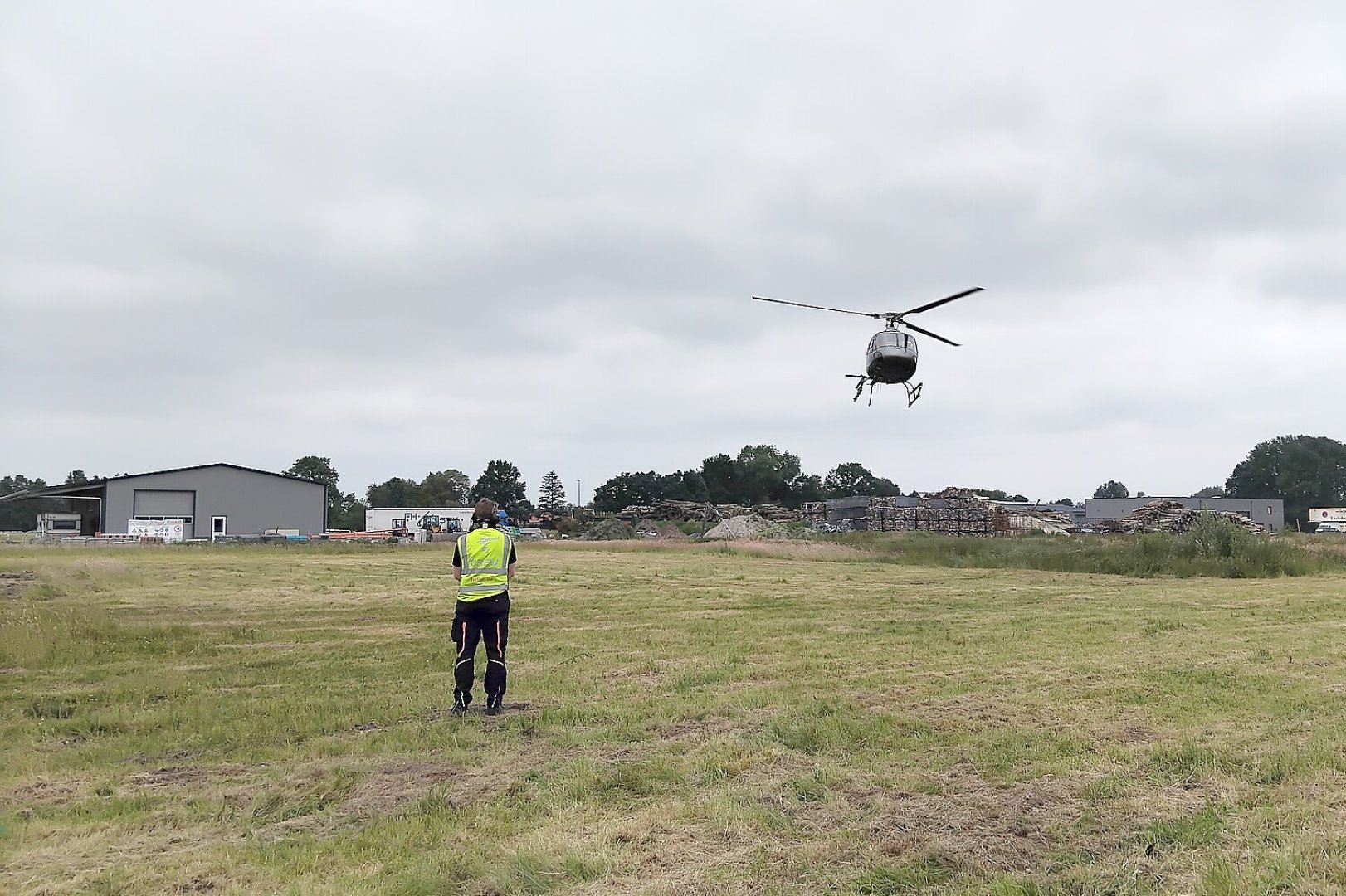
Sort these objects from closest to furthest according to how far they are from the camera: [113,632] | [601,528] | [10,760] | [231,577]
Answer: [10,760] → [113,632] → [231,577] → [601,528]

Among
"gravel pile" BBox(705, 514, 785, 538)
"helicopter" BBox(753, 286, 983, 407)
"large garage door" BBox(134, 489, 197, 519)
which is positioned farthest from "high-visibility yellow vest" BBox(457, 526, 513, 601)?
"large garage door" BBox(134, 489, 197, 519)

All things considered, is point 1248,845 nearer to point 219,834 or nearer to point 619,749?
point 619,749

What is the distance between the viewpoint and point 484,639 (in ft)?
31.6

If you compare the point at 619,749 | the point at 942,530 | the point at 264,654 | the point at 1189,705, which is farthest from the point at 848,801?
the point at 942,530

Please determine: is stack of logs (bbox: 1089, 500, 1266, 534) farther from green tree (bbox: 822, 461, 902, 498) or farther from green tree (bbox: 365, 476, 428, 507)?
green tree (bbox: 365, 476, 428, 507)

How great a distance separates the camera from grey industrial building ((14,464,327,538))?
69.3 m

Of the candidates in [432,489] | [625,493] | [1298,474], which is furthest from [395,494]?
[1298,474]

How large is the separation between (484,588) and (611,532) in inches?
2760

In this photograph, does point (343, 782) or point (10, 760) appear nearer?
point (343, 782)

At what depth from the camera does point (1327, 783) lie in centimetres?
617

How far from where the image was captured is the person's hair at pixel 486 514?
9.61m

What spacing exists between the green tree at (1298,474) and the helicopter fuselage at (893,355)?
408ft

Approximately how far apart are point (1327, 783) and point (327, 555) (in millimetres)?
42261

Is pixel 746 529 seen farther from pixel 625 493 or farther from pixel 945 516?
pixel 625 493
